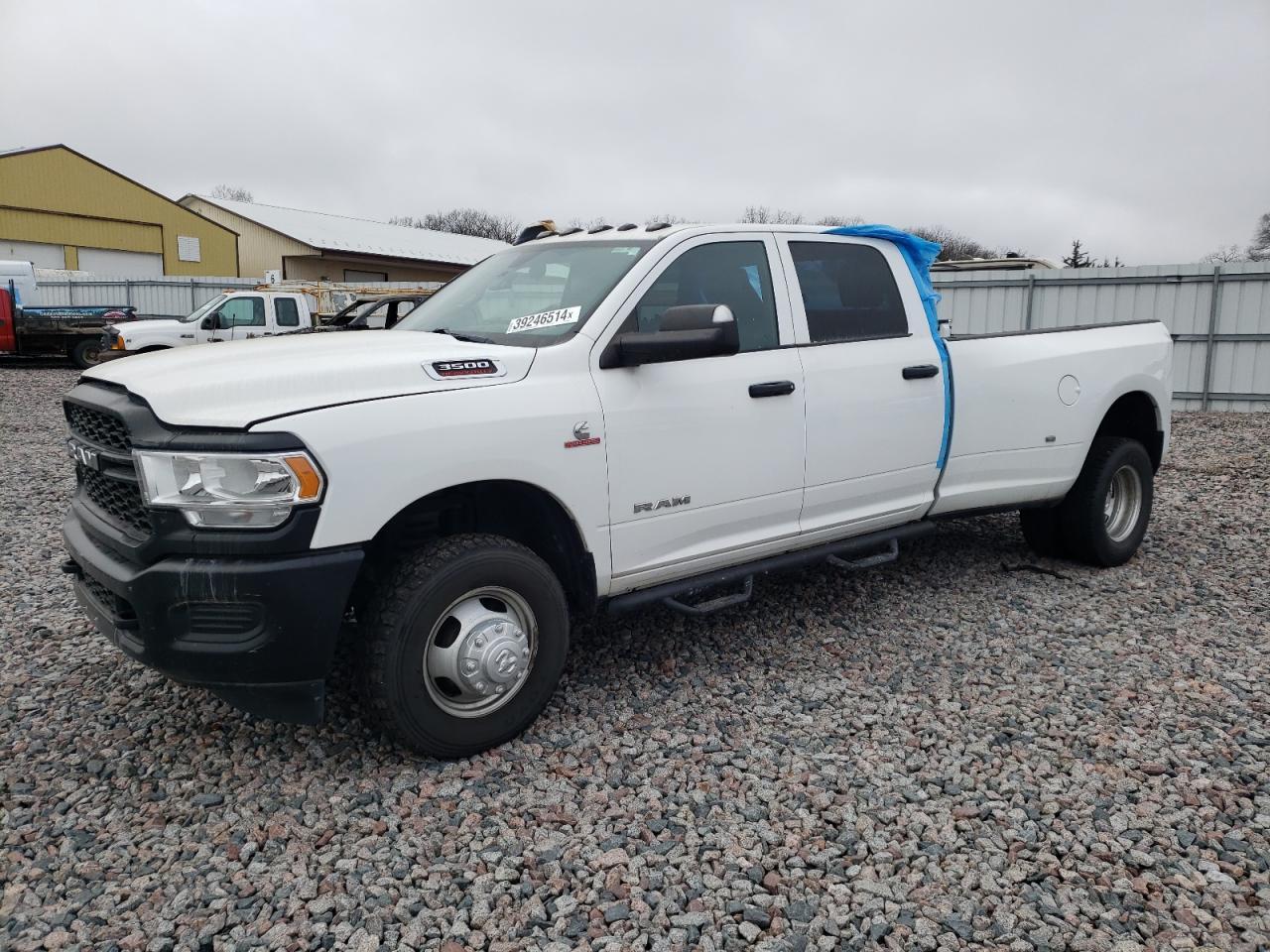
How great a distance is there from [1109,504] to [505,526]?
4.04 meters

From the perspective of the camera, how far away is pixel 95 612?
3.32 metres

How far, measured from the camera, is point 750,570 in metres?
4.15

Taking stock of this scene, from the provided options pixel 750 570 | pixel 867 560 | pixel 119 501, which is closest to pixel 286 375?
pixel 119 501

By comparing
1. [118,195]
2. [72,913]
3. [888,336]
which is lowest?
[72,913]

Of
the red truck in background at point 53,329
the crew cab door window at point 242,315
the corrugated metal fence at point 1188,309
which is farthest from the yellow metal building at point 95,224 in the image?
the corrugated metal fence at point 1188,309

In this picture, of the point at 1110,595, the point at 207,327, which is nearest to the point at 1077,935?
the point at 1110,595

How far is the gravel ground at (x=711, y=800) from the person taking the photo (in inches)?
102

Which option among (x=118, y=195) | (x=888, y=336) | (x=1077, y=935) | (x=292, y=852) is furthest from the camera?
(x=118, y=195)

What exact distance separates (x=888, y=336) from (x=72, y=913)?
392cm

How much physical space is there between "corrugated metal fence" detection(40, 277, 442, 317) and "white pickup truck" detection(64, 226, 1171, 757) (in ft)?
81.2

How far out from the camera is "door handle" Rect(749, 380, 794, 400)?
3.99 m

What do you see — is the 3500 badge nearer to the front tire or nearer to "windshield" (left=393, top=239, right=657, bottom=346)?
"windshield" (left=393, top=239, right=657, bottom=346)

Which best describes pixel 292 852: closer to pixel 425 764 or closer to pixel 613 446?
pixel 425 764

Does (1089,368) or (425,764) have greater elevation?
(1089,368)
